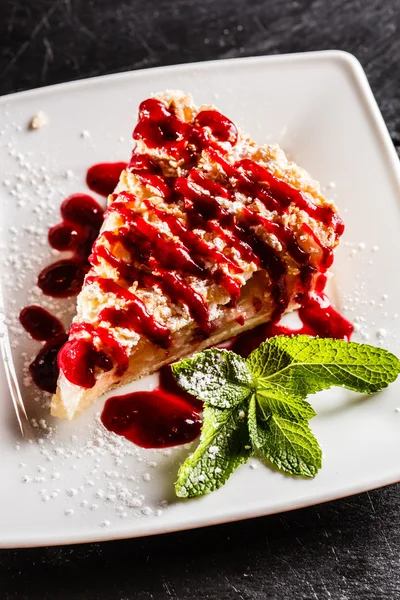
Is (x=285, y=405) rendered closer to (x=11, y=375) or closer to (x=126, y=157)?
(x=11, y=375)

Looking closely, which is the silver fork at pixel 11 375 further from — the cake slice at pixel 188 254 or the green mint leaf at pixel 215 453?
the green mint leaf at pixel 215 453

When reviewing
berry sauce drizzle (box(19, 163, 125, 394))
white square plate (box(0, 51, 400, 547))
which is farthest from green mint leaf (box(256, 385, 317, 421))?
berry sauce drizzle (box(19, 163, 125, 394))

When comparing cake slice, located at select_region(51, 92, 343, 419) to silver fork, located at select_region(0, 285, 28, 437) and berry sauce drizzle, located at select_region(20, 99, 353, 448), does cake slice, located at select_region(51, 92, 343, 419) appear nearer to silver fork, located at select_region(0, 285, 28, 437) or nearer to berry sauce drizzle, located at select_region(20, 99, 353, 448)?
berry sauce drizzle, located at select_region(20, 99, 353, 448)

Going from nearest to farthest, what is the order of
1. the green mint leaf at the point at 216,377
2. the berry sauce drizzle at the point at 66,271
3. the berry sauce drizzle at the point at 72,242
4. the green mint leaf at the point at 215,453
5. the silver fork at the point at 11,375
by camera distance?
the green mint leaf at the point at 215,453
the green mint leaf at the point at 216,377
the silver fork at the point at 11,375
the berry sauce drizzle at the point at 66,271
the berry sauce drizzle at the point at 72,242

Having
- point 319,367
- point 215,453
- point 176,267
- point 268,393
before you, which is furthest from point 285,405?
point 176,267

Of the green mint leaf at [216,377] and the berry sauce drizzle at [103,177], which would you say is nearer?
the green mint leaf at [216,377]

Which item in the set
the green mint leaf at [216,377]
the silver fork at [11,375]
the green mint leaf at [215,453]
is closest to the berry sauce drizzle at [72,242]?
the silver fork at [11,375]

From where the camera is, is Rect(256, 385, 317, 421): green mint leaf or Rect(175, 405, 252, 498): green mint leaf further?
Rect(256, 385, 317, 421): green mint leaf

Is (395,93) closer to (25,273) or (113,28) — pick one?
(113,28)
